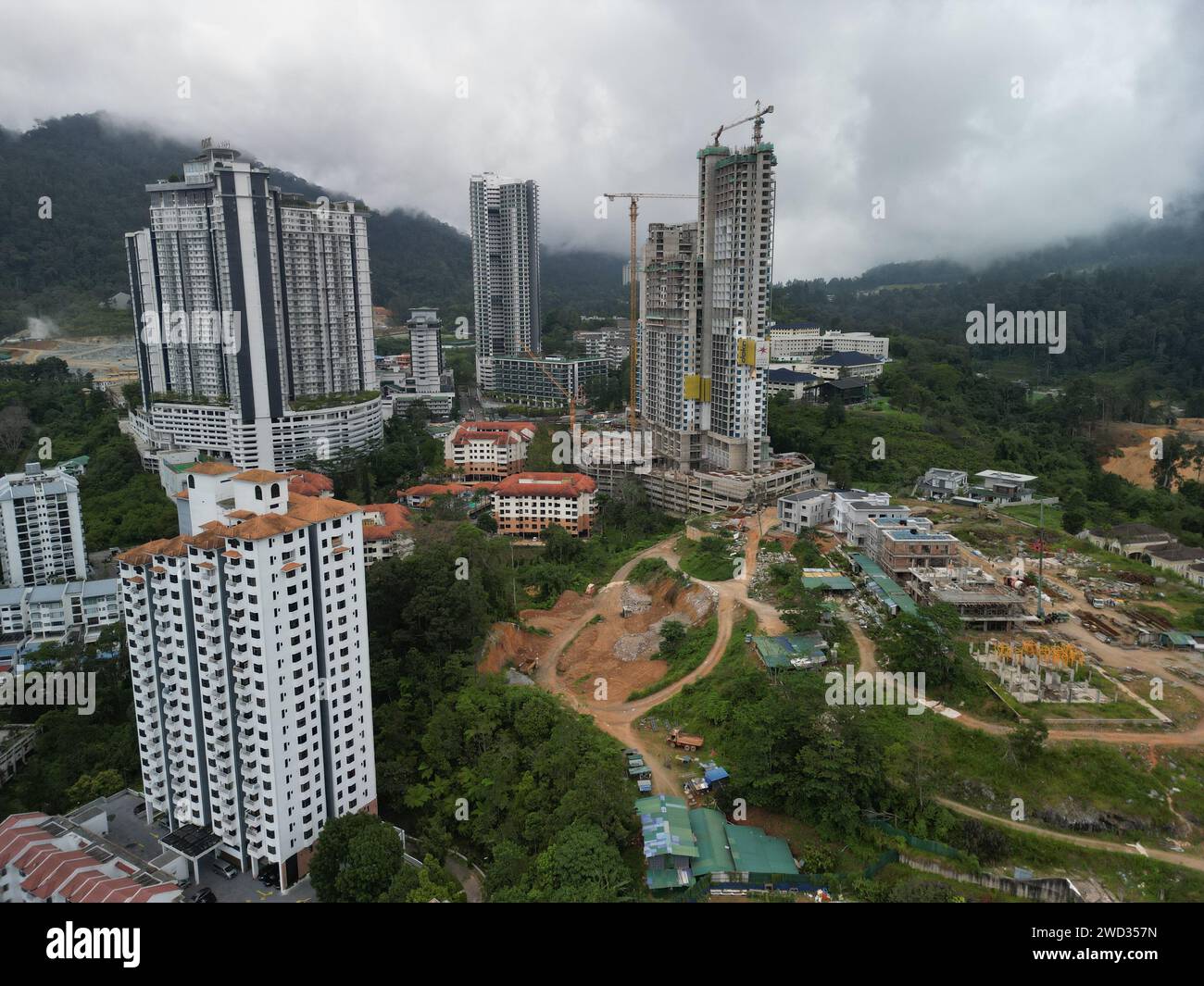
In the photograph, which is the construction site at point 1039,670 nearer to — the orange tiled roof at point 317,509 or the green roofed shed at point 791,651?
the green roofed shed at point 791,651

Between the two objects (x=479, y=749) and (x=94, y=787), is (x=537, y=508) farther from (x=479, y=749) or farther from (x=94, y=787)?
(x=94, y=787)

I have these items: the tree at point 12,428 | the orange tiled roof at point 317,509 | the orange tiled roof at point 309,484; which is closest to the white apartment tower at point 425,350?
the tree at point 12,428

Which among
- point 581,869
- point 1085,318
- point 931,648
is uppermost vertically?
point 1085,318

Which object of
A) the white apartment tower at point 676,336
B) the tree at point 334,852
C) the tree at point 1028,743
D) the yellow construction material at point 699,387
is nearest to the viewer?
the tree at point 334,852

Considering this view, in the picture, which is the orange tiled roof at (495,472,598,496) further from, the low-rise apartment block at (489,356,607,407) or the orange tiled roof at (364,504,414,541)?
the low-rise apartment block at (489,356,607,407)

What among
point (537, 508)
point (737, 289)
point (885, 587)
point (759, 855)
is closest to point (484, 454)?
point (537, 508)
